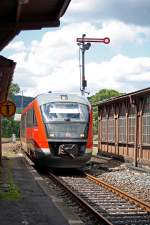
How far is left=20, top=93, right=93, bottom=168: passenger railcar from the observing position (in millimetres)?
20578

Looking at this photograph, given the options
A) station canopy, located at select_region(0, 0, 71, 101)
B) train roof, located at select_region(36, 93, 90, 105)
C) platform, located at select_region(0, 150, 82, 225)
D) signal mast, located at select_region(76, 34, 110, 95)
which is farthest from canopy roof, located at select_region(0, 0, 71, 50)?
signal mast, located at select_region(76, 34, 110, 95)

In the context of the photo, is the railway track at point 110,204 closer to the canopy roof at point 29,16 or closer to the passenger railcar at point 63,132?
the passenger railcar at point 63,132

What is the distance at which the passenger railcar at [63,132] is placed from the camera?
2058 centimetres

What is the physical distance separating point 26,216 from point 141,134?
15.2 meters

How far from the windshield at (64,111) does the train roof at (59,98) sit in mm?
188

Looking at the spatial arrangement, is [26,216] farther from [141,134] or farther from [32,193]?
[141,134]

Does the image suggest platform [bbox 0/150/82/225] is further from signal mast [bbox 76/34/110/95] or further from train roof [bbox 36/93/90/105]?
signal mast [bbox 76/34/110/95]

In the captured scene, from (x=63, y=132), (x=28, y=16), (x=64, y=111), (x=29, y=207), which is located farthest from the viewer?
(x=64, y=111)

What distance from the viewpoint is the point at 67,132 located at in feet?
68.2

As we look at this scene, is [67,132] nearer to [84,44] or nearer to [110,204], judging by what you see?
[110,204]

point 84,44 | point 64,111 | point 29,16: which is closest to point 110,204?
point 29,16

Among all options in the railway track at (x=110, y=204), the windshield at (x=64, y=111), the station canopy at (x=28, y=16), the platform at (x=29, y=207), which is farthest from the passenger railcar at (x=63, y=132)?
the station canopy at (x=28, y=16)

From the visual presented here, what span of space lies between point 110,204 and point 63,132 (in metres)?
8.15

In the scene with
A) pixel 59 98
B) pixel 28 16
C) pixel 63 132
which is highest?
pixel 28 16
